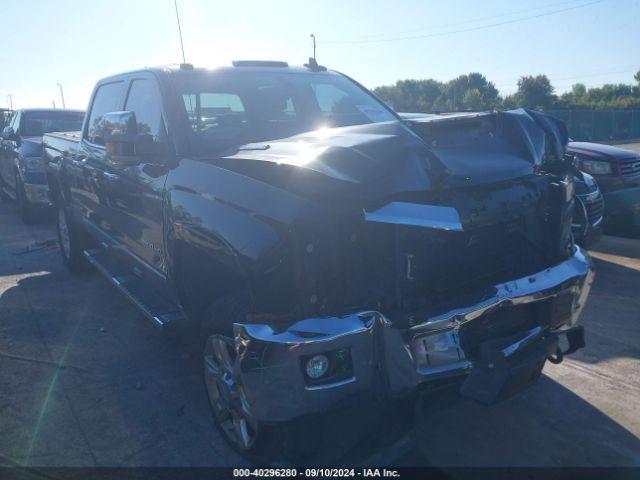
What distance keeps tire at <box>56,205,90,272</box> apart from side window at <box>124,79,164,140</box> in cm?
248

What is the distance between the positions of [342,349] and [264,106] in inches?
84.0

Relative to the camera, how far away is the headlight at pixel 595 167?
7043 mm

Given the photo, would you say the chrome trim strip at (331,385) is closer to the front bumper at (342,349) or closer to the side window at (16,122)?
the front bumper at (342,349)

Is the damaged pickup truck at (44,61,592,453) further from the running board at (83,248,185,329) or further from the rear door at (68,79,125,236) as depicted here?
the rear door at (68,79,125,236)

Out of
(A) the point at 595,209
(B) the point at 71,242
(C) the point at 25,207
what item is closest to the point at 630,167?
(A) the point at 595,209

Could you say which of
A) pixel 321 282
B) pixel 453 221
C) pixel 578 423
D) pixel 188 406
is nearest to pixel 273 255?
pixel 321 282

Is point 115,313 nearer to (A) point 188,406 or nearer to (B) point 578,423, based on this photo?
(A) point 188,406

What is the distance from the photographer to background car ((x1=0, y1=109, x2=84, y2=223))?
30.2 feet

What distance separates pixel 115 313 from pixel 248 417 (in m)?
3.14

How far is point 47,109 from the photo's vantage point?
425 inches

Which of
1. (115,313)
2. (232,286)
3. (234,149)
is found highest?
(234,149)

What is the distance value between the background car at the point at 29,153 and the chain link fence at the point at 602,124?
30871mm

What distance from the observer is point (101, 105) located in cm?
521

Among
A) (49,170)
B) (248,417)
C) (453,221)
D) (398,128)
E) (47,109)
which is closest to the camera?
(453,221)
